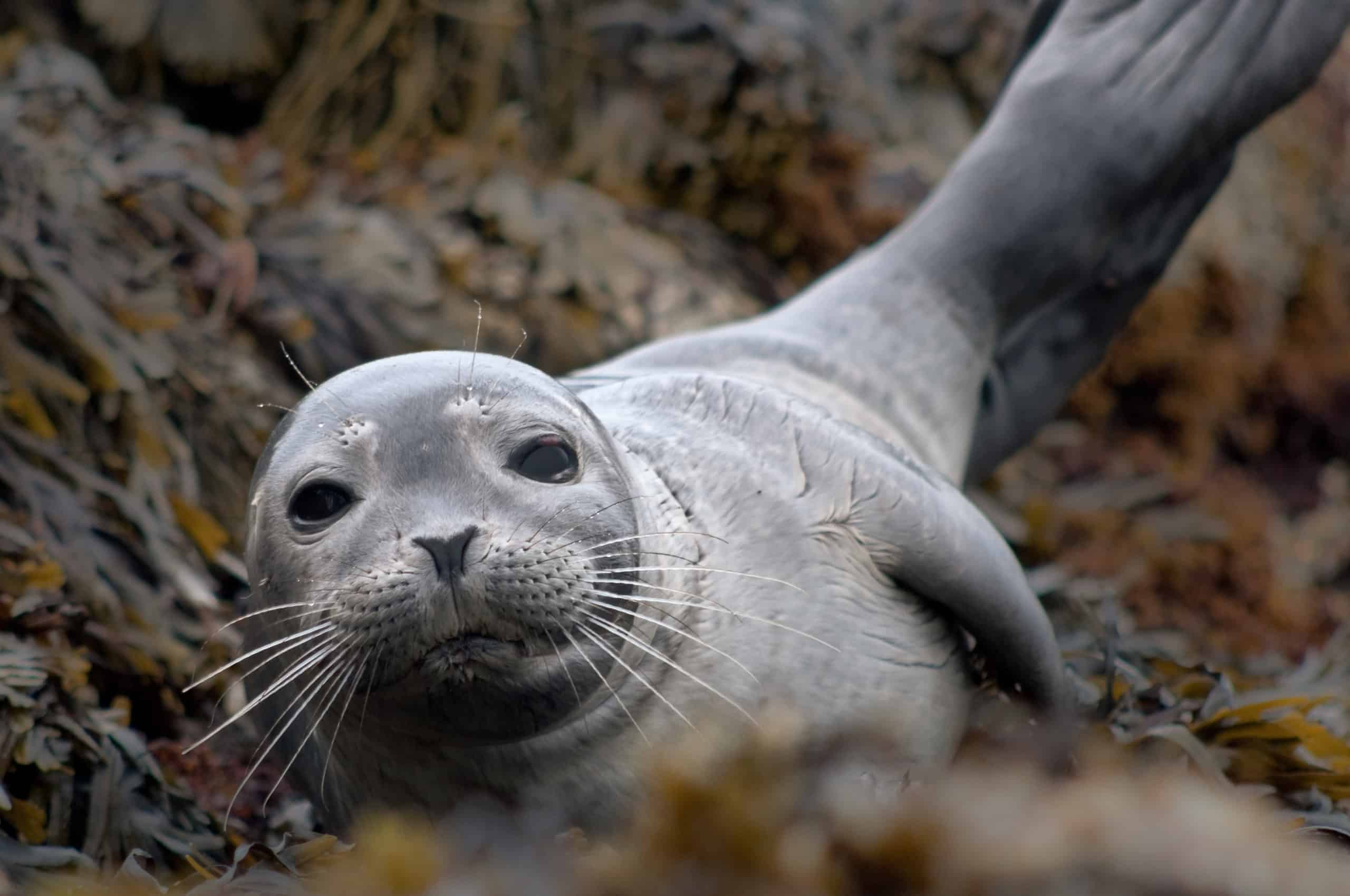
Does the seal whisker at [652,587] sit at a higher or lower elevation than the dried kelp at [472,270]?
higher

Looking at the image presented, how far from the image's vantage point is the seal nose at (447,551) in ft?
6.60

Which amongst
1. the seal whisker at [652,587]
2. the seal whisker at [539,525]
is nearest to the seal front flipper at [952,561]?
the seal whisker at [652,587]

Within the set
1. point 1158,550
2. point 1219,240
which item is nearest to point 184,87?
point 1158,550

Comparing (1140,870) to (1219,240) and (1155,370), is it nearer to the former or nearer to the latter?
(1155,370)

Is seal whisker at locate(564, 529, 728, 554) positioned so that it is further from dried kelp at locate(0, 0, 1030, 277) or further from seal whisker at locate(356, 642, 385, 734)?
dried kelp at locate(0, 0, 1030, 277)

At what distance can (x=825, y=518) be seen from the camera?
2.65m

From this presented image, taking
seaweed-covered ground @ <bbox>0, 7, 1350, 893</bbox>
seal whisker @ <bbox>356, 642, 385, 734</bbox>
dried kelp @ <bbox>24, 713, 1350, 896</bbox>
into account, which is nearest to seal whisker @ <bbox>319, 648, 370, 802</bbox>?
seal whisker @ <bbox>356, 642, 385, 734</bbox>

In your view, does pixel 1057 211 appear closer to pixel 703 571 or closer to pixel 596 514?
pixel 703 571

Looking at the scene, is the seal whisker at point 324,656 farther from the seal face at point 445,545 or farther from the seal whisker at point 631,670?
the seal whisker at point 631,670

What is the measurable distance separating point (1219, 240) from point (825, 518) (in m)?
5.62

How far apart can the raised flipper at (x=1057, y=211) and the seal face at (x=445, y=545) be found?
1.21 m

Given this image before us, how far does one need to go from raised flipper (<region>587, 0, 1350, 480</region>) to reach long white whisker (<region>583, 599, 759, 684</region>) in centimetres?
116

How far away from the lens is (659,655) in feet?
7.18

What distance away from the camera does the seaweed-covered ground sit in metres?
1.29
